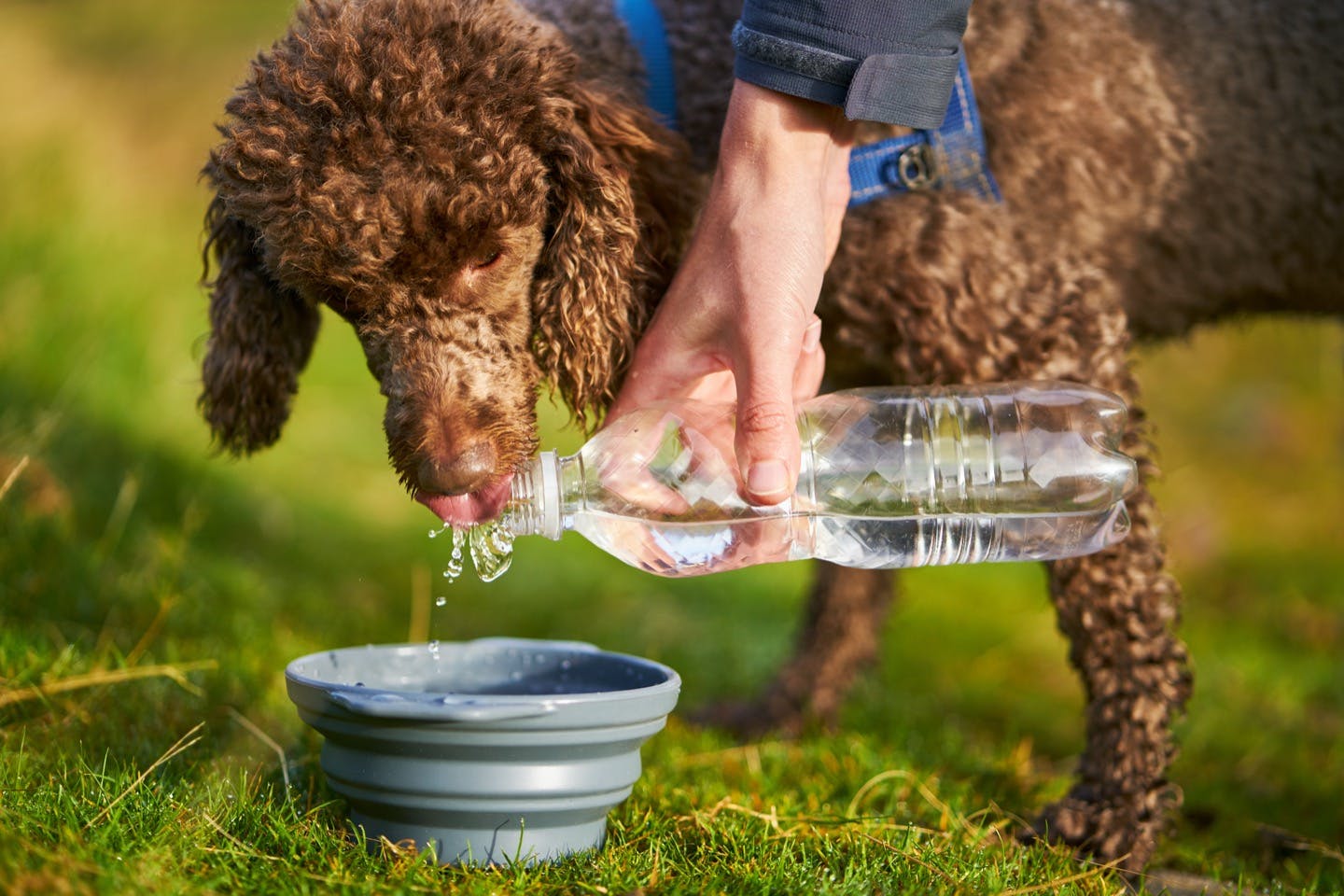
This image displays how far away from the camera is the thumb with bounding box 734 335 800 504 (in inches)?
94.5

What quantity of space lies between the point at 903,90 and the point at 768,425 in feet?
2.29

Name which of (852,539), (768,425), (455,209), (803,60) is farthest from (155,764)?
(803,60)

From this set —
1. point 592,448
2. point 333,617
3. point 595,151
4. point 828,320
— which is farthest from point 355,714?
point 333,617

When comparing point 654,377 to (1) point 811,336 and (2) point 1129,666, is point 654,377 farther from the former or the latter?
(2) point 1129,666

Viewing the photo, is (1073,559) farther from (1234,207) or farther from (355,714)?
(355,714)

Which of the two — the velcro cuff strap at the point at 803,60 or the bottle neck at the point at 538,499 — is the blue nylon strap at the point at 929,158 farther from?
the bottle neck at the point at 538,499

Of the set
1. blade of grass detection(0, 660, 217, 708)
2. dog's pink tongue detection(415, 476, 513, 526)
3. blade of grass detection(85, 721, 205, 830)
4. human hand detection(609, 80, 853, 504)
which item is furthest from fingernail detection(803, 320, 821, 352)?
blade of grass detection(0, 660, 217, 708)

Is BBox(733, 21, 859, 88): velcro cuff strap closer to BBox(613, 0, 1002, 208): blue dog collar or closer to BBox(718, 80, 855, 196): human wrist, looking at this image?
BBox(718, 80, 855, 196): human wrist

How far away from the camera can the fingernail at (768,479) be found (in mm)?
2404

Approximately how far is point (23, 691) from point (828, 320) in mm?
1987

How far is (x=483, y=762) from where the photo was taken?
2.23 m

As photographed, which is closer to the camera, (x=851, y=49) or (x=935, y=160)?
(x=851, y=49)

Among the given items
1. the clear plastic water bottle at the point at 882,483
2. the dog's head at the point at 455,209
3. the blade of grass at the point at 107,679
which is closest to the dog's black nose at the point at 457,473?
the dog's head at the point at 455,209

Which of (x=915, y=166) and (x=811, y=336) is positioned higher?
(x=915, y=166)
